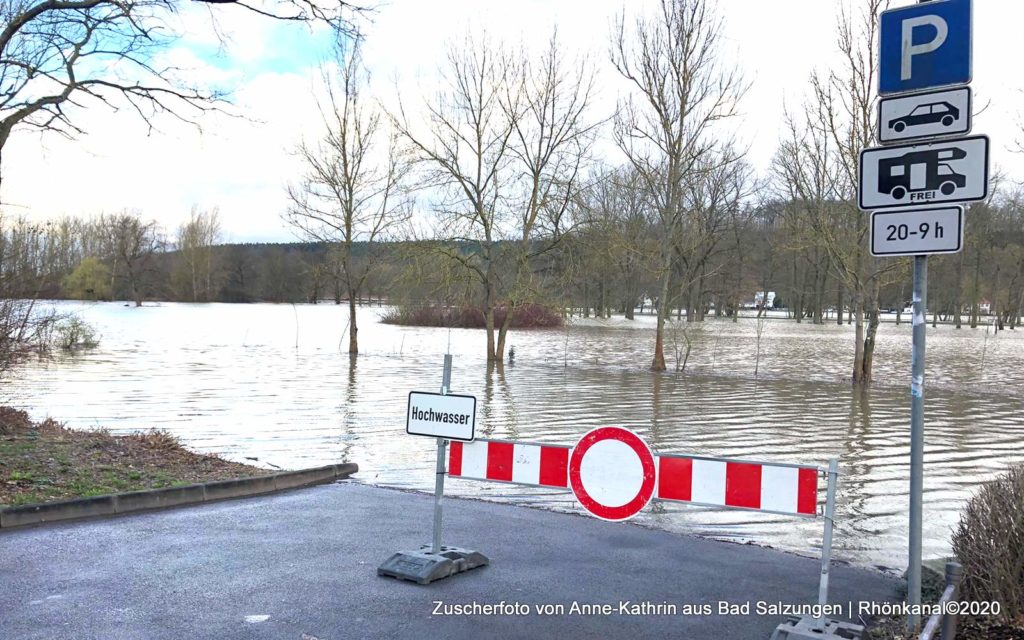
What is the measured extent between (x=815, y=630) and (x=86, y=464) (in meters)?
7.20

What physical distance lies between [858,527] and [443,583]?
15.2 ft

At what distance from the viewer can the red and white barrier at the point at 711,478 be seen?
4.58 m

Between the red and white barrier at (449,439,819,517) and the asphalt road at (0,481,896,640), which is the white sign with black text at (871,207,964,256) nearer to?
the red and white barrier at (449,439,819,517)

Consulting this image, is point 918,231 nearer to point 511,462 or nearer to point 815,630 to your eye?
point 815,630

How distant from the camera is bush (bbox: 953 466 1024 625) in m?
4.10

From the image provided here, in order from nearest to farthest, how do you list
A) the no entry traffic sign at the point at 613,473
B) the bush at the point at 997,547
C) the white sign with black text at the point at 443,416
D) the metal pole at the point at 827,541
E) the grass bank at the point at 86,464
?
the bush at the point at 997,547, the metal pole at the point at 827,541, the no entry traffic sign at the point at 613,473, the white sign with black text at the point at 443,416, the grass bank at the point at 86,464

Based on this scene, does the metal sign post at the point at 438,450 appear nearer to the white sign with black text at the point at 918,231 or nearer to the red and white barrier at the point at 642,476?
the red and white barrier at the point at 642,476

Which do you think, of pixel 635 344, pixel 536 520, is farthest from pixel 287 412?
pixel 635 344

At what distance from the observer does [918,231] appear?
14.6ft

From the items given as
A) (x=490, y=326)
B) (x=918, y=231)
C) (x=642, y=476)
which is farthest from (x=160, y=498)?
(x=490, y=326)

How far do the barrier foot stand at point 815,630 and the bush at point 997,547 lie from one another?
62cm

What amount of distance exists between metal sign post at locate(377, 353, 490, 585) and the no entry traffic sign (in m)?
0.81

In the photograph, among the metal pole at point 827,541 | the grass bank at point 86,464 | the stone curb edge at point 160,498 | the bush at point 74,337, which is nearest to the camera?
the metal pole at point 827,541


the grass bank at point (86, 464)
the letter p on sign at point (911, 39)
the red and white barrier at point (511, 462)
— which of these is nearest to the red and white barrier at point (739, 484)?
the red and white barrier at point (511, 462)
